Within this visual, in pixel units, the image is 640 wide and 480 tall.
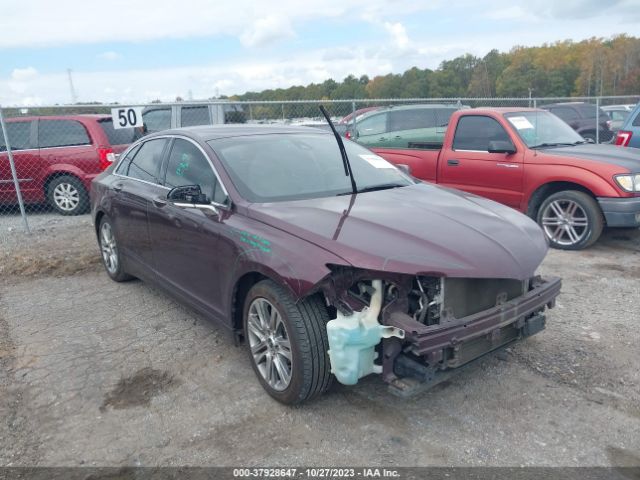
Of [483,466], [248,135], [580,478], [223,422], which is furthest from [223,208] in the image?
[580,478]

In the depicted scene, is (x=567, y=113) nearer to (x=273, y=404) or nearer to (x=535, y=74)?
(x=273, y=404)

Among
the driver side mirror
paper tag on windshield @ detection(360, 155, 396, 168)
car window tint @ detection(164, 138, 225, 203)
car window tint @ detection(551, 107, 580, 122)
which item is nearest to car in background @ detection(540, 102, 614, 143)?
car window tint @ detection(551, 107, 580, 122)

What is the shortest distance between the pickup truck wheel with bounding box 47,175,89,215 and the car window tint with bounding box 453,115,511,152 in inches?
258

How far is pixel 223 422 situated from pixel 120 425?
2.08ft

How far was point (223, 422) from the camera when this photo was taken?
3.24 metres

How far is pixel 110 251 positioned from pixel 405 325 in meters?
4.10

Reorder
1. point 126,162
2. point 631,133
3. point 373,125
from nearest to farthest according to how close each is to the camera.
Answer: point 126,162
point 631,133
point 373,125

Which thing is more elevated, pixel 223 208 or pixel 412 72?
pixel 412 72

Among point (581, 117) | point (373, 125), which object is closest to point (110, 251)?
point (373, 125)

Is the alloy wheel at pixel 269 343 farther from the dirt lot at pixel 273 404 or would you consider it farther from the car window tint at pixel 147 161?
the car window tint at pixel 147 161

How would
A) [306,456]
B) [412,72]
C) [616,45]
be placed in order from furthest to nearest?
1. [616,45]
2. [412,72]
3. [306,456]

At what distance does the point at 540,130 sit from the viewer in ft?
24.0

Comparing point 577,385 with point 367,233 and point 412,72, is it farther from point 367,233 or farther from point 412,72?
point 412,72

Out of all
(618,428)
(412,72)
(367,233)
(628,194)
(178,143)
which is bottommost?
(618,428)
